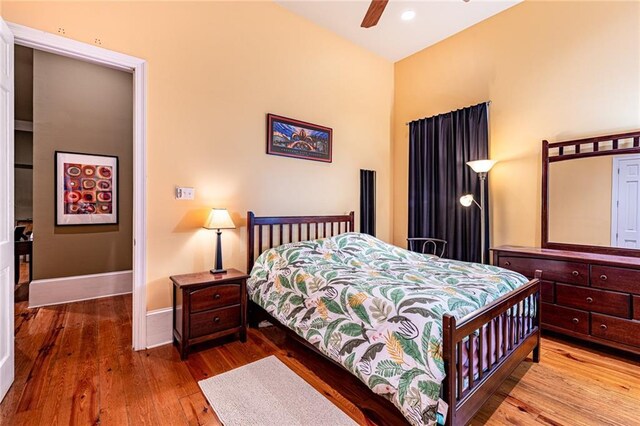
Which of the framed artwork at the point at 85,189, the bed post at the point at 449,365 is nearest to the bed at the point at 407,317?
the bed post at the point at 449,365

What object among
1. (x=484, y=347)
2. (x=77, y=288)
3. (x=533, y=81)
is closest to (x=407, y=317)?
(x=484, y=347)

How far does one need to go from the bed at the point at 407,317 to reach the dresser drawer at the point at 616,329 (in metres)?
0.63

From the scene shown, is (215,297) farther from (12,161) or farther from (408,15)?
(408,15)

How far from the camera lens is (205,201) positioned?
2873 mm

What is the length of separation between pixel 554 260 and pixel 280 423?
274 cm

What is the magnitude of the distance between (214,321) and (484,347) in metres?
2.04

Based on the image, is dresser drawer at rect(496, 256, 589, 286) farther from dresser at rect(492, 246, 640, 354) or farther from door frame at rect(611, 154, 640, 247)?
door frame at rect(611, 154, 640, 247)

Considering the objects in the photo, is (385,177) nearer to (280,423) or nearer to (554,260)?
(554,260)

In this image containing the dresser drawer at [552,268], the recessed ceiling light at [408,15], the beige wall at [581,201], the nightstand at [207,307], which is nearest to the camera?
the nightstand at [207,307]

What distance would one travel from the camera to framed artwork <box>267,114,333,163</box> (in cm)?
331

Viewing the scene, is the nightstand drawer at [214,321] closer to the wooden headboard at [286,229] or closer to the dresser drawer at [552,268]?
the wooden headboard at [286,229]

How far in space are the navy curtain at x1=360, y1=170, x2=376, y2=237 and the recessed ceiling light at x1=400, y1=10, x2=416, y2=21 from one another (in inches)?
75.3

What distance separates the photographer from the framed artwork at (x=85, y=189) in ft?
12.6

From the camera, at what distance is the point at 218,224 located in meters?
2.66
